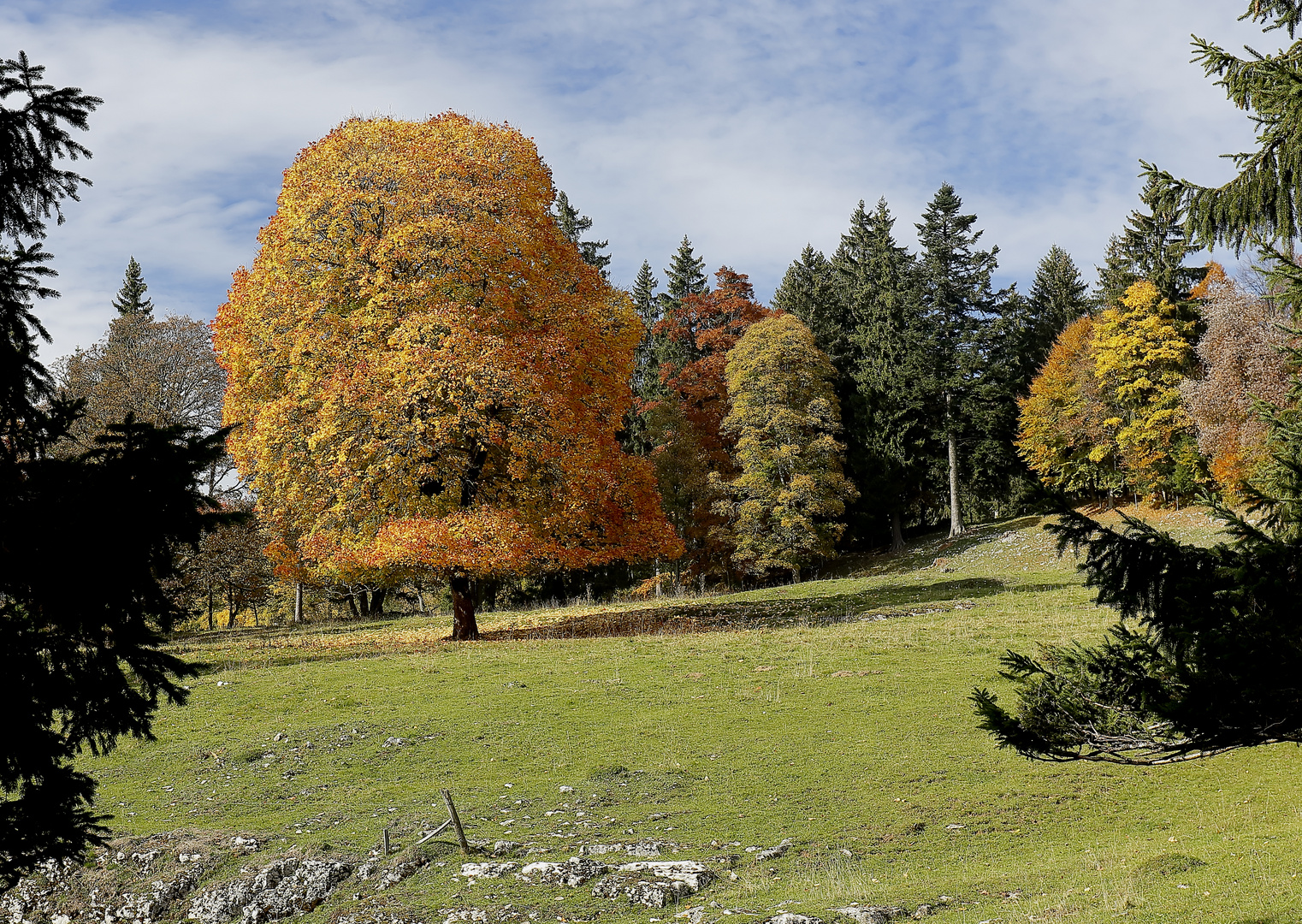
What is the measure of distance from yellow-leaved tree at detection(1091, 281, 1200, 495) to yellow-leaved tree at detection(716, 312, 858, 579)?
15.8 meters

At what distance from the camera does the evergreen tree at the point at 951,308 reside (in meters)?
59.7

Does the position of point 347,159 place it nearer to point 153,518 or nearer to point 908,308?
point 153,518

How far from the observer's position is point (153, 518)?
5.32 m

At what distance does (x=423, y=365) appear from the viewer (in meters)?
22.5

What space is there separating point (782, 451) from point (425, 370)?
29.3 m

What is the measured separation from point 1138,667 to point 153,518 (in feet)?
21.4

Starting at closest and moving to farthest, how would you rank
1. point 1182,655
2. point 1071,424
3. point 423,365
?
1. point 1182,655
2. point 423,365
3. point 1071,424

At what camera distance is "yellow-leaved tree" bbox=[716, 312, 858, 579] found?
159 feet

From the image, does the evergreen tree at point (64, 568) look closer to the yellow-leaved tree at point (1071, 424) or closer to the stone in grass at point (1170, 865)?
the stone in grass at point (1170, 865)

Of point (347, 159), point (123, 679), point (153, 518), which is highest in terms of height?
point (347, 159)

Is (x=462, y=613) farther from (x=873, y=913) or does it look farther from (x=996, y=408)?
(x=996, y=408)

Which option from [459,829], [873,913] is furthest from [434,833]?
[873,913]

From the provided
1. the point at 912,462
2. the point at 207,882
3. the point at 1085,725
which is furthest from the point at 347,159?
the point at 912,462

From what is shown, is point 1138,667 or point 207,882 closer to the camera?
point 1138,667
